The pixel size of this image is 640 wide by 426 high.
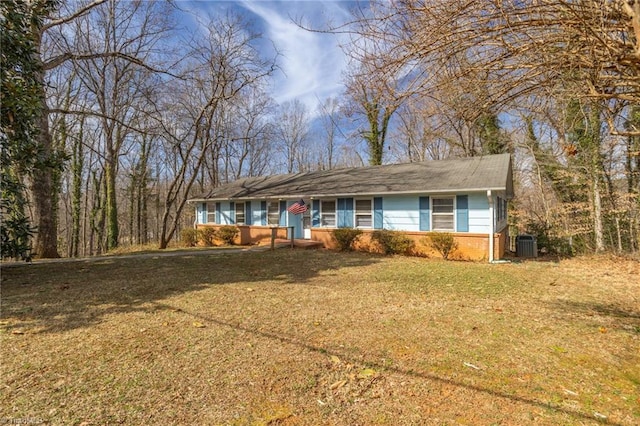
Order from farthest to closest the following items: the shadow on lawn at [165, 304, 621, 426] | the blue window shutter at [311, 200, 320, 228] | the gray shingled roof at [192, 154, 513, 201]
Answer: the blue window shutter at [311, 200, 320, 228] → the gray shingled roof at [192, 154, 513, 201] → the shadow on lawn at [165, 304, 621, 426]

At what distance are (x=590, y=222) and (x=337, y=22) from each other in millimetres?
16205

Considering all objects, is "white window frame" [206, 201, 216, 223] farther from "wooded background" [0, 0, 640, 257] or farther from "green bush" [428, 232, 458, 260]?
"green bush" [428, 232, 458, 260]

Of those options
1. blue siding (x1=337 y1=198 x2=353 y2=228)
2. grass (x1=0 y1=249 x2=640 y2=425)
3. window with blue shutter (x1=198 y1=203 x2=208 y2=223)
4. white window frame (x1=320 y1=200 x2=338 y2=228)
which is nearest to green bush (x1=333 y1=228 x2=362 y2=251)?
blue siding (x1=337 y1=198 x2=353 y2=228)

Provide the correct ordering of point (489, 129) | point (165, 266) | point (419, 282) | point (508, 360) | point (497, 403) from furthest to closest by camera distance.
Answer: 1. point (489, 129)
2. point (165, 266)
3. point (419, 282)
4. point (508, 360)
5. point (497, 403)

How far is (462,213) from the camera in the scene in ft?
37.3

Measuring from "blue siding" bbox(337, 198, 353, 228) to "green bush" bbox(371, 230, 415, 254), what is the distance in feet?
5.98

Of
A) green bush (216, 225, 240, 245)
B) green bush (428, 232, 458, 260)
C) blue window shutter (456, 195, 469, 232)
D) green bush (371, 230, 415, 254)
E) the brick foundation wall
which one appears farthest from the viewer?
green bush (216, 225, 240, 245)

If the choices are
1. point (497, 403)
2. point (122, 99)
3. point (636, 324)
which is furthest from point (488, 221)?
point (122, 99)

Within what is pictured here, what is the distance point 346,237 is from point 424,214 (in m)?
3.19

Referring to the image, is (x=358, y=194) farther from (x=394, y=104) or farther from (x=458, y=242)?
(x=394, y=104)

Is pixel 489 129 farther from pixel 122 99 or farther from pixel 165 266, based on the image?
pixel 122 99

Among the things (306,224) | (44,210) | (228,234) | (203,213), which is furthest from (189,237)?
(44,210)

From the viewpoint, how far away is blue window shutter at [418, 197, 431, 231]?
12055 mm

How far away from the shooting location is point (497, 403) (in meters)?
2.74
